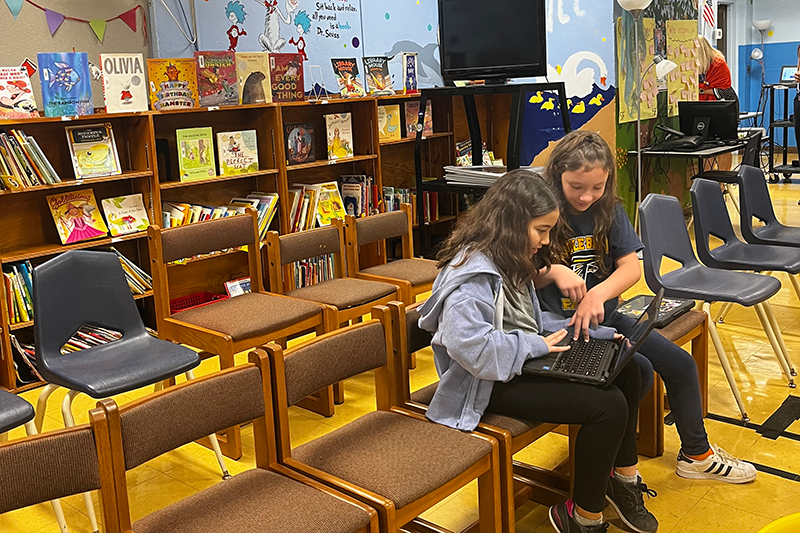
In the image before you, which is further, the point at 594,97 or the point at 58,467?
the point at 594,97

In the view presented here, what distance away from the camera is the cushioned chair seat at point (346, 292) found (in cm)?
338

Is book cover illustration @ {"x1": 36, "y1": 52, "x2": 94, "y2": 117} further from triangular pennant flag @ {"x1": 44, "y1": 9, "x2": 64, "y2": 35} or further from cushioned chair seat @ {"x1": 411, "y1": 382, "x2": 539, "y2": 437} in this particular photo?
cushioned chair seat @ {"x1": 411, "y1": 382, "x2": 539, "y2": 437}

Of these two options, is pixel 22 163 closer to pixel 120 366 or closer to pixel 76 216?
pixel 76 216

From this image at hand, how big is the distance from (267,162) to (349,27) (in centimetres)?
169

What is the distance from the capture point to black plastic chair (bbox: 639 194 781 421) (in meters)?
3.13

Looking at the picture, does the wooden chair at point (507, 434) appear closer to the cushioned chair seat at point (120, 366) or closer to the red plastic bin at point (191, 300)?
the cushioned chair seat at point (120, 366)

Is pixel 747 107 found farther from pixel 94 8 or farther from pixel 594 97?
pixel 94 8

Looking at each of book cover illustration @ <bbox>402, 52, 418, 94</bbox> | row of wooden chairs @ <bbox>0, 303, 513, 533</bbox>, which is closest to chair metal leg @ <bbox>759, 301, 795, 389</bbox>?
row of wooden chairs @ <bbox>0, 303, 513, 533</bbox>

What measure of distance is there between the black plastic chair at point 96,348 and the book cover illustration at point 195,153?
142cm

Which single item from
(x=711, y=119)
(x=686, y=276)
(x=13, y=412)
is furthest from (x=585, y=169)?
(x=711, y=119)

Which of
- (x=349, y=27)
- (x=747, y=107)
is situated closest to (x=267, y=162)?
(x=349, y=27)

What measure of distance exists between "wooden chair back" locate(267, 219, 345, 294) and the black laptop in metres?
1.53

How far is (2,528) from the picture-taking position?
8.38 ft

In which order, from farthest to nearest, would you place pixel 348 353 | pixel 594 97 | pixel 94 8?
pixel 594 97
pixel 94 8
pixel 348 353
